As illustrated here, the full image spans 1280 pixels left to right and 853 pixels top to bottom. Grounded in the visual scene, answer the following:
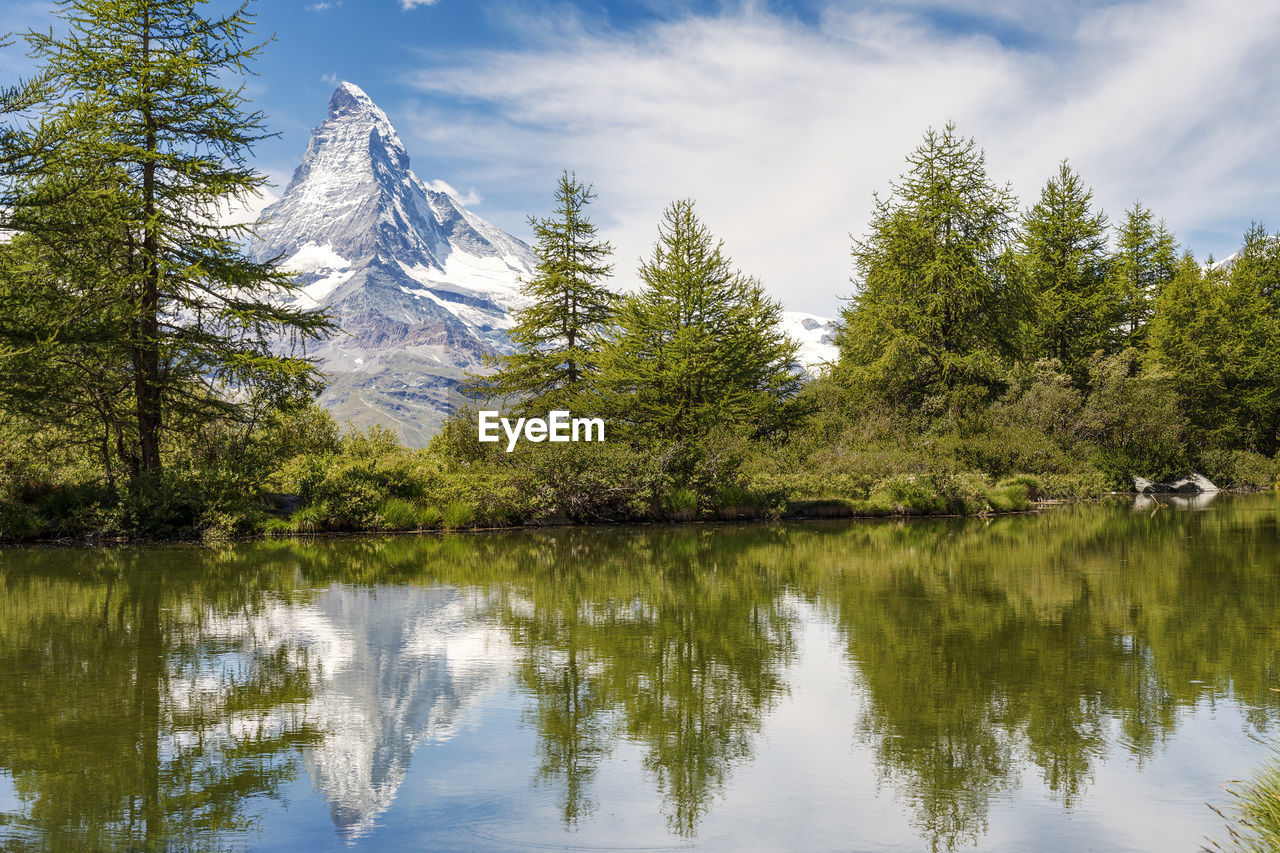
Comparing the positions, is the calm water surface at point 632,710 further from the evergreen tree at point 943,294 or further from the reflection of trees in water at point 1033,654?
the evergreen tree at point 943,294

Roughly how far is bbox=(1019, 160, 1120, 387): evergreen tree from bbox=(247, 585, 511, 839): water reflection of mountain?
44.8 meters

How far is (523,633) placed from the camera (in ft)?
32.3

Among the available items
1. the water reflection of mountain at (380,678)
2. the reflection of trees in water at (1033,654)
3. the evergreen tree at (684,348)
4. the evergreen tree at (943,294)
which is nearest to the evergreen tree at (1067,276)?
the evergreen tree at (943,294)

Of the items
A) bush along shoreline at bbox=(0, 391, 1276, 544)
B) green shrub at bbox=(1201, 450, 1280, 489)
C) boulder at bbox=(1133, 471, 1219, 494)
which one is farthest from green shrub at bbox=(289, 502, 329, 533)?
green shrub at bbox=(1201, 450, 1280, 489)

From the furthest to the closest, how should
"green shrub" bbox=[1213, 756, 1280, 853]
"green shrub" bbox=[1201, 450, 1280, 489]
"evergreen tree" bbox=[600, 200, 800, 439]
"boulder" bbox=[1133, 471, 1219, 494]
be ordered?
1. "green shrub" bbox=[1201, 450, 1280, 489]
2. "boulder" bbox=[1133, 471, 1219, 494]
3. "evergreen tree" bbox=[600, 200, 800, 439]
4. "green shrub" bbox=[1213, 756, 1280, 853]

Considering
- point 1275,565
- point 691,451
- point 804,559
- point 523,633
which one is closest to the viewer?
point 523,633

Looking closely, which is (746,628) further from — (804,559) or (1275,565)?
(1275,565)

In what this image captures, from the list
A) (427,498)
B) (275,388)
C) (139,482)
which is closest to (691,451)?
(427,498)

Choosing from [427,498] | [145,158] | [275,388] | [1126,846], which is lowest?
[1126,846]

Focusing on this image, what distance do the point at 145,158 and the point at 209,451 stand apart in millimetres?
6854

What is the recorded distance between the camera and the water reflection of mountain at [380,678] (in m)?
5.64

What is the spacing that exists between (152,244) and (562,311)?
56.3 ft

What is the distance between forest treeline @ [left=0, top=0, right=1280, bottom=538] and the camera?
19.2 m

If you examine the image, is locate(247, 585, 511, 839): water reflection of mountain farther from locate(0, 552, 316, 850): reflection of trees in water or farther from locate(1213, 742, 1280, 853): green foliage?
locate(1213, 742, 1280, 853): green foliage
